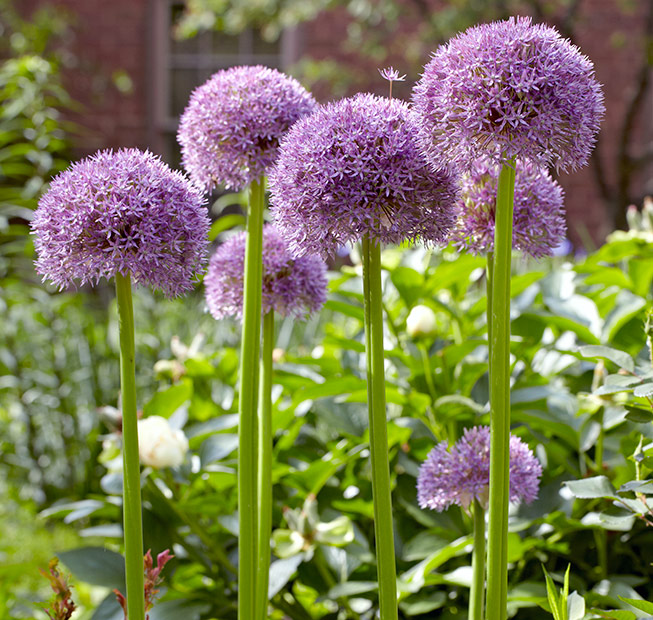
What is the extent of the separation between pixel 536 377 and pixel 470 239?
23.6 inches

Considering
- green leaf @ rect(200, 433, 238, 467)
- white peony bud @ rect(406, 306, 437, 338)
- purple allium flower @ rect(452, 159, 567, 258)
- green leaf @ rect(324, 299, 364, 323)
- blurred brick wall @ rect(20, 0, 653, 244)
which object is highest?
blurred brick wall @ rect(20, 0, 653, 244)

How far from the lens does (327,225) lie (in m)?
0.60

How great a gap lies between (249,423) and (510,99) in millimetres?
366

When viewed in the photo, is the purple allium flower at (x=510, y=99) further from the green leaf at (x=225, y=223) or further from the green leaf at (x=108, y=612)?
the green leaf at (x=225, y=223)

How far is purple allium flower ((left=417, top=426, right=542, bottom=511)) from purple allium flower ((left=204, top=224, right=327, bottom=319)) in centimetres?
22

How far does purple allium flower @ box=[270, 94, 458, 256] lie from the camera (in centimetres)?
59

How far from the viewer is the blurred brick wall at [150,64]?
295 inches

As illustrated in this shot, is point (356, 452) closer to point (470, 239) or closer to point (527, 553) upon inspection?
point (527, 553)

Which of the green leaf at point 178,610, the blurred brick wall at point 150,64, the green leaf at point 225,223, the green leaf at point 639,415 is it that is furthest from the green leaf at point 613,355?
the blurred brick wall at point 150,64

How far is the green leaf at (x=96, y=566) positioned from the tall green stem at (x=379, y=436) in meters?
0.56

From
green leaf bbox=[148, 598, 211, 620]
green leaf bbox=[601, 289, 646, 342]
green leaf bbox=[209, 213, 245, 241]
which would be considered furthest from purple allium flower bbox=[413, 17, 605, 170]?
green leaf bbox=[209, 213, 245, 241]

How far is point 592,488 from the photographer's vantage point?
0.82 m

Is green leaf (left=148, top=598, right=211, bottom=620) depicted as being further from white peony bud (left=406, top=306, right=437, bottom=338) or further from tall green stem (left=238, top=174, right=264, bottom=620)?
white peony bud (left=406, top=306, right=437, bottom=338)

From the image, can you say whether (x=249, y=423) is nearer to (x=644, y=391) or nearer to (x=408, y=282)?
(x=644, y=391)
